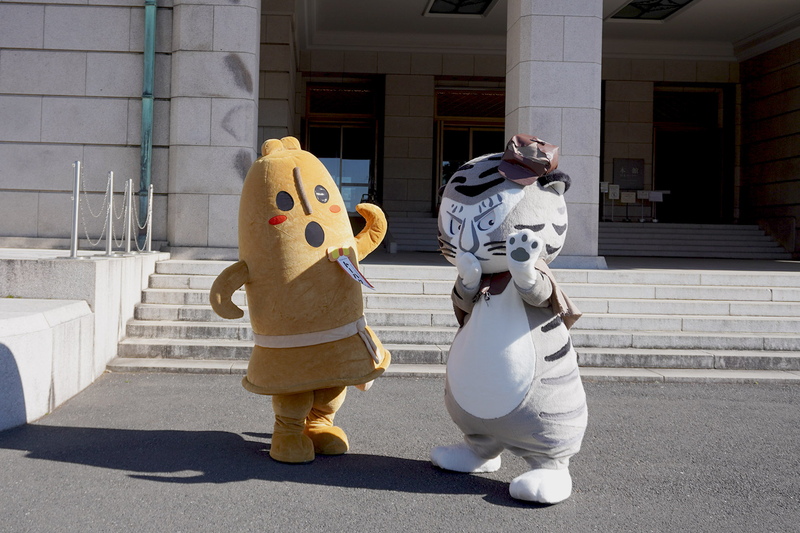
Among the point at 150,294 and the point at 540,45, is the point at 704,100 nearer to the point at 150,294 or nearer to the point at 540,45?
the point at 540,45

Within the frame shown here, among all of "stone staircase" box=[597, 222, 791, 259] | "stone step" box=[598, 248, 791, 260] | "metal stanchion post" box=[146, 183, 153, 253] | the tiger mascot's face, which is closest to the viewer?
the tiger mascot's face

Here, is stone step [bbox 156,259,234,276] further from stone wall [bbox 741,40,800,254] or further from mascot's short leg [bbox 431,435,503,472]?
stone wall [bbox 741,40,800,254]

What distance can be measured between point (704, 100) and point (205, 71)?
53.9ft

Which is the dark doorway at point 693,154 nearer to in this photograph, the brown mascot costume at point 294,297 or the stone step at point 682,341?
the stone step at point 682,341

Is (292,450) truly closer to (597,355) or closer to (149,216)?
(597,355)

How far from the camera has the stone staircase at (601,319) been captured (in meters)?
6.68

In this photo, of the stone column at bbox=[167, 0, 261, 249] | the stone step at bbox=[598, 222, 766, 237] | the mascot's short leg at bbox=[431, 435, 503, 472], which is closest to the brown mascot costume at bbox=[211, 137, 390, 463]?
the mascot's short leg at bbox=[431, 435, 503, 472]

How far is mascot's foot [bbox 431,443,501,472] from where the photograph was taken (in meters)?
3.72

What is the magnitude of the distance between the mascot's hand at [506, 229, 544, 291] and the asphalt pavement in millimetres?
1088

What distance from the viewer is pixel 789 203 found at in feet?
56.4

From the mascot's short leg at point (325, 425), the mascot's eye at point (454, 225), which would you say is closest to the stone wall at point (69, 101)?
the mascot's short leg at point (325, 425)

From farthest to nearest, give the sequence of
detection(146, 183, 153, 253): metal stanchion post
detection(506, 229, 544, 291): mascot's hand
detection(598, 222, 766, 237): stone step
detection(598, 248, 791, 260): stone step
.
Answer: detection(598, 222, 766, 237): stone step, detection(598, 248, 791, 260): stone step, detection(146, 183, 153, 253): metal stanchion post, detection(506, 229, 544, 291): mascot's hand

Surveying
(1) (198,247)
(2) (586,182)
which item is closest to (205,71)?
(1) (198,247)

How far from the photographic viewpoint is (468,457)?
3721 millimetres
